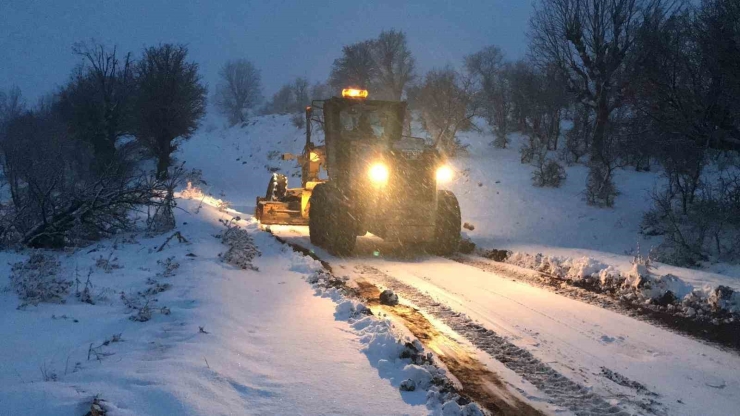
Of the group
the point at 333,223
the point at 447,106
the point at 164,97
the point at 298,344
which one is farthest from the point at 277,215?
the point at 447,106

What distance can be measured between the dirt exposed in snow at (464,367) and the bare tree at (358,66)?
34526mm

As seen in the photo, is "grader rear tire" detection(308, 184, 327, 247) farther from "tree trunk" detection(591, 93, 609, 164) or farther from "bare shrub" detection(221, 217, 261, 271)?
"tree trunk" detection(591, 93, 609, 164)

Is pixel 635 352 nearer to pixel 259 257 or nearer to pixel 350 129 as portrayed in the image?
pixel 259 257

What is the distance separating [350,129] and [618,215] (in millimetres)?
10945

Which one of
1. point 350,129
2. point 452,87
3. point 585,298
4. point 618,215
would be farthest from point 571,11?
point 585,298

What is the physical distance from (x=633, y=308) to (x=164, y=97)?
2449 centimetres

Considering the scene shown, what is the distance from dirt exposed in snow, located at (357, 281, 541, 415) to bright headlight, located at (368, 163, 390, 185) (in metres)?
4.47

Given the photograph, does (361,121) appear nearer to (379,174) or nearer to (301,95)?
(379,174)

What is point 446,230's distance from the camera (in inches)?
443

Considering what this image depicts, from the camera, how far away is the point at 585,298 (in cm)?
727

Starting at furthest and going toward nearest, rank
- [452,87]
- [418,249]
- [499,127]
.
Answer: [499,127]
[452,87]
[418,249]

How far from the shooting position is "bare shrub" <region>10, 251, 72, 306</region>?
5355 millimetres

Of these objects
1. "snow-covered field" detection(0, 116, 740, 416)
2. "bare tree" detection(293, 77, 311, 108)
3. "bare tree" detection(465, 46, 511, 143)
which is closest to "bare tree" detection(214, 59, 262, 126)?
"bare tree" detection(293, 77, 311, 108)

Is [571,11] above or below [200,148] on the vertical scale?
above
